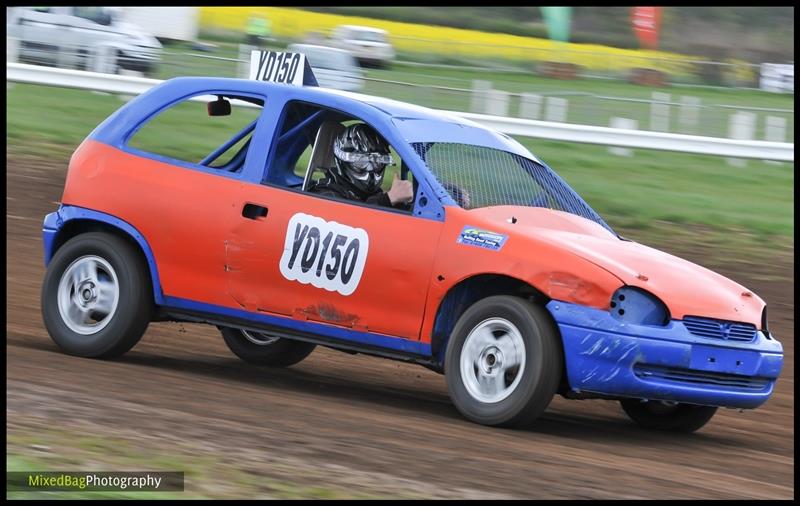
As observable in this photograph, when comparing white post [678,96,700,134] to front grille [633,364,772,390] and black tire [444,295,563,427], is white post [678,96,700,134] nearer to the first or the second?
front grille [633,364,772,390]

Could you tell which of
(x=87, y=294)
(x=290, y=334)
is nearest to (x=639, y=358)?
(x=290, y=334)

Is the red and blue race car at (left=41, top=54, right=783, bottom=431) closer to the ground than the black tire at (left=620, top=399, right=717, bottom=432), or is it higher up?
higher up

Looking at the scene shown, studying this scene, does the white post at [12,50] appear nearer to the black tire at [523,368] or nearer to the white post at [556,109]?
the white post at [556,109]

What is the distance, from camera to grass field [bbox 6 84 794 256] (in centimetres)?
1562

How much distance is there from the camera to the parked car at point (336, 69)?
21.4 m

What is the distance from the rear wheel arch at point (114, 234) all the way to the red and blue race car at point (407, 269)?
0.04 feet

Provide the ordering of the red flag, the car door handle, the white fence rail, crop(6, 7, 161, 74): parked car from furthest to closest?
1. the red flag
2. crop(6, 7, 161, 74): parked car
3. the white fence rail
4. the car door handle

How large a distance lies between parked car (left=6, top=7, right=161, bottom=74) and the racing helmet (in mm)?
14271

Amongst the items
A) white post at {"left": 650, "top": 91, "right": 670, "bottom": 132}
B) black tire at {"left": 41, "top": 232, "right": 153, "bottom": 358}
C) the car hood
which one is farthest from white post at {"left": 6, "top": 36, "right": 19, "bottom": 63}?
the car hood

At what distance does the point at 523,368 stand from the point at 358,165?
1733 millimetres

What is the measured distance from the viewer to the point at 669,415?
25.3ft

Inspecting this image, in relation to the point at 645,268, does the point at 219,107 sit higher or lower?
higher

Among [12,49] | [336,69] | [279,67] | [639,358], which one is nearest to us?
[639,358]

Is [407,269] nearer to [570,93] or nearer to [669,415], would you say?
[669,415]
